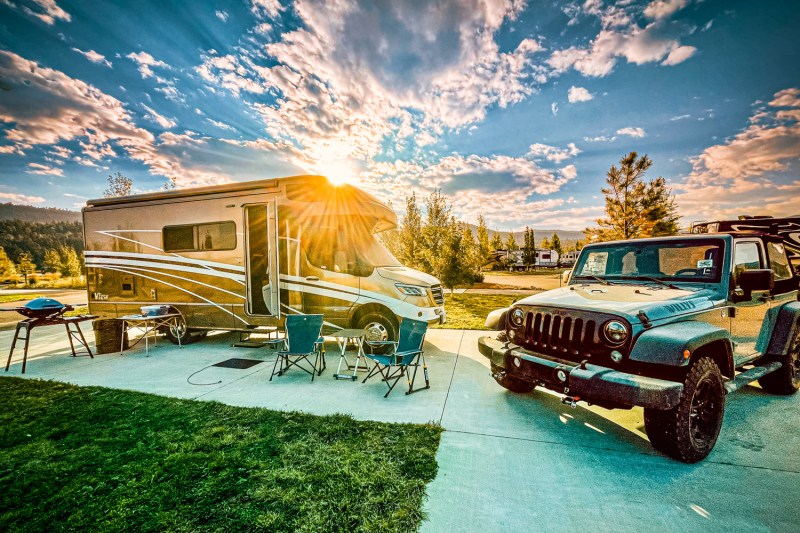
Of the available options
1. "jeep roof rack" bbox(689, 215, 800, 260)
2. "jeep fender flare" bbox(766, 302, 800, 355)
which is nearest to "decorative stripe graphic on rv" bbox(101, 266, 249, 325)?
"jeep fender flare" bbox(766, 302, 800, 355)

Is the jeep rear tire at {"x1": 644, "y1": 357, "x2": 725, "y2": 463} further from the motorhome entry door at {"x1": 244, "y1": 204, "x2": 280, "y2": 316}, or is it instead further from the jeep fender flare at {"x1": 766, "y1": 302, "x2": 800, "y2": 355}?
the motorhome entry door at {"x1": 244, "y1": 204, "x2": 280, "y2": 316}

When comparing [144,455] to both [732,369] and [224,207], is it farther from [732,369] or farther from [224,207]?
[732,369]

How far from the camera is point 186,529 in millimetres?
2271

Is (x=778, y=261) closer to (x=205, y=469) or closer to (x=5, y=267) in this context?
(x=205, y=469)

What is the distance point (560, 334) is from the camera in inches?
136

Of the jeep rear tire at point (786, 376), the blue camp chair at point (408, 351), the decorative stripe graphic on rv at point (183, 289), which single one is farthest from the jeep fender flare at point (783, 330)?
the decorative stripe graphic on rv at point (183, 289)

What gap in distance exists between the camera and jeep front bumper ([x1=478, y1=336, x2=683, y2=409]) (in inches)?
103

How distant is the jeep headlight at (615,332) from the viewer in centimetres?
303

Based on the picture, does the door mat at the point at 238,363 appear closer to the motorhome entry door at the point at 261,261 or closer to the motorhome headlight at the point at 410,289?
the motorhome entry door at the point at 261,261

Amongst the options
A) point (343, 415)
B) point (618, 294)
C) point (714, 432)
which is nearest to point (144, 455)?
point (343, 415)

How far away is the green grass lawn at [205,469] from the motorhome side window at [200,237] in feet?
12.1

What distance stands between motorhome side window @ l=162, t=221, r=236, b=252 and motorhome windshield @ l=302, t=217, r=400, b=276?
1.70 metres

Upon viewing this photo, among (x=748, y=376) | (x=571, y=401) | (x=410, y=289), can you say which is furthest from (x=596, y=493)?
(x=410, y=289)

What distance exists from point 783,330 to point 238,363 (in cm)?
808
